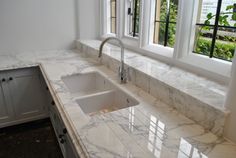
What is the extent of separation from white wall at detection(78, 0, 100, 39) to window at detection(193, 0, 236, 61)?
1681 millimetres

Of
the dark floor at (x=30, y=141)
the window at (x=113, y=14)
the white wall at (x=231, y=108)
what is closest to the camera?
the white wall at (x=231, y=108)

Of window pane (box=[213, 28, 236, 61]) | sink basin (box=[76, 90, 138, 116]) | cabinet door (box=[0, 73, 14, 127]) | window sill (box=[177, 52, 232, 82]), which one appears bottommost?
cabinet door (box=[0, 73, 14, 127])

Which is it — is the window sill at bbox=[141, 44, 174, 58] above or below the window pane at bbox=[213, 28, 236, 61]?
below

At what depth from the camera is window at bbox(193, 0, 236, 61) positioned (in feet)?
4.19

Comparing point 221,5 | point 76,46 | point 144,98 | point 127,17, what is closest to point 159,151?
point 144,98

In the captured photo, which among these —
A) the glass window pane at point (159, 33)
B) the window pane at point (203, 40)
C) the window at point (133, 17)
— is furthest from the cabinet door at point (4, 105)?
the window pane at point (203, 40)

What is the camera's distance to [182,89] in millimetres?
1149

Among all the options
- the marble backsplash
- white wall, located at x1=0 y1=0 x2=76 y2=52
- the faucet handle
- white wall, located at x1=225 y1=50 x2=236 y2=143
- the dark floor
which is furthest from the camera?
white wall, located at x1=0 y1=0 x2=76 y2=52

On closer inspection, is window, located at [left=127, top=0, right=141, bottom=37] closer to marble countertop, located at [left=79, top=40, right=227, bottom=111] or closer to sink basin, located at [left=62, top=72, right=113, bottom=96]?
marble countertop, located at [left=79, top=40, right=227, bottom=111]

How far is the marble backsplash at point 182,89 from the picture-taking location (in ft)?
3.19

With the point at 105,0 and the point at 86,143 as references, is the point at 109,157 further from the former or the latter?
the point at 105,0

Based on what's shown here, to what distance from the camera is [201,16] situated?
4.75ft

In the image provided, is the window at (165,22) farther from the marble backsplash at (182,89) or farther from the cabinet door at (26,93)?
the cabinet door at (26,93)

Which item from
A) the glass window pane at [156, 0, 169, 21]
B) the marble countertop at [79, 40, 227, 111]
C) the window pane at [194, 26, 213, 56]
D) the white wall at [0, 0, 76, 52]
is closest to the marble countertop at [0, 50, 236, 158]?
the marble countertop at [79, 40, 227, 111]
